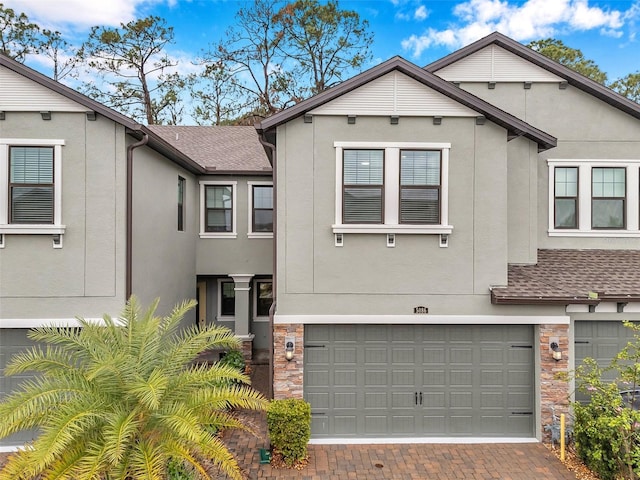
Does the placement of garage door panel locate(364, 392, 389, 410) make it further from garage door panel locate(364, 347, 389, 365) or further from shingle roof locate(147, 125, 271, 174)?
shingle roof locate(147, 125, 271, 174)

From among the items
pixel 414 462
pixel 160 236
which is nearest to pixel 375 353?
pixel 414 462

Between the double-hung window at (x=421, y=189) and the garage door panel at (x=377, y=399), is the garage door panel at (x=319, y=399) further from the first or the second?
the double-hung window at (x=421, y=189)

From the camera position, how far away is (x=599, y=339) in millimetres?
8180

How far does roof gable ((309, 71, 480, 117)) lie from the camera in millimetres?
7965

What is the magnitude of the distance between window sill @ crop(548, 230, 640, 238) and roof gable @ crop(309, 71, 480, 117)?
4.22 metres

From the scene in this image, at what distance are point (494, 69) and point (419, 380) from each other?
8.01 meters

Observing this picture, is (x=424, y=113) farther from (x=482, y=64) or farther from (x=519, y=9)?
(x=519, y=9)

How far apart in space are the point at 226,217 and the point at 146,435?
8106mm

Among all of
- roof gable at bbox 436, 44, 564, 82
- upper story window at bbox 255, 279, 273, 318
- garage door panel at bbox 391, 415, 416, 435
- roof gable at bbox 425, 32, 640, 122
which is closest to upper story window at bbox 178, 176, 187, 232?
upper story window at bbox 255, 279, 273, 318

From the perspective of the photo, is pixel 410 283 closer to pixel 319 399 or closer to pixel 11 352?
pixel 319 399

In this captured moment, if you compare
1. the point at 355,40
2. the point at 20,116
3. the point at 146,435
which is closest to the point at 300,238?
the point at 146,435

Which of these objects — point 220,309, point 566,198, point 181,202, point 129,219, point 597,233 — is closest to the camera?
point 129,219

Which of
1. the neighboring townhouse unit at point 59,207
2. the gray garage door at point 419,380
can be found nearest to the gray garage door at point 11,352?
the neighboring townhouse unit at point 59,207

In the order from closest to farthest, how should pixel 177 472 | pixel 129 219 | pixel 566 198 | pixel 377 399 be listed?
pixel 177 472, pixel 129 219, pixel 377 399, pixel 566 198
